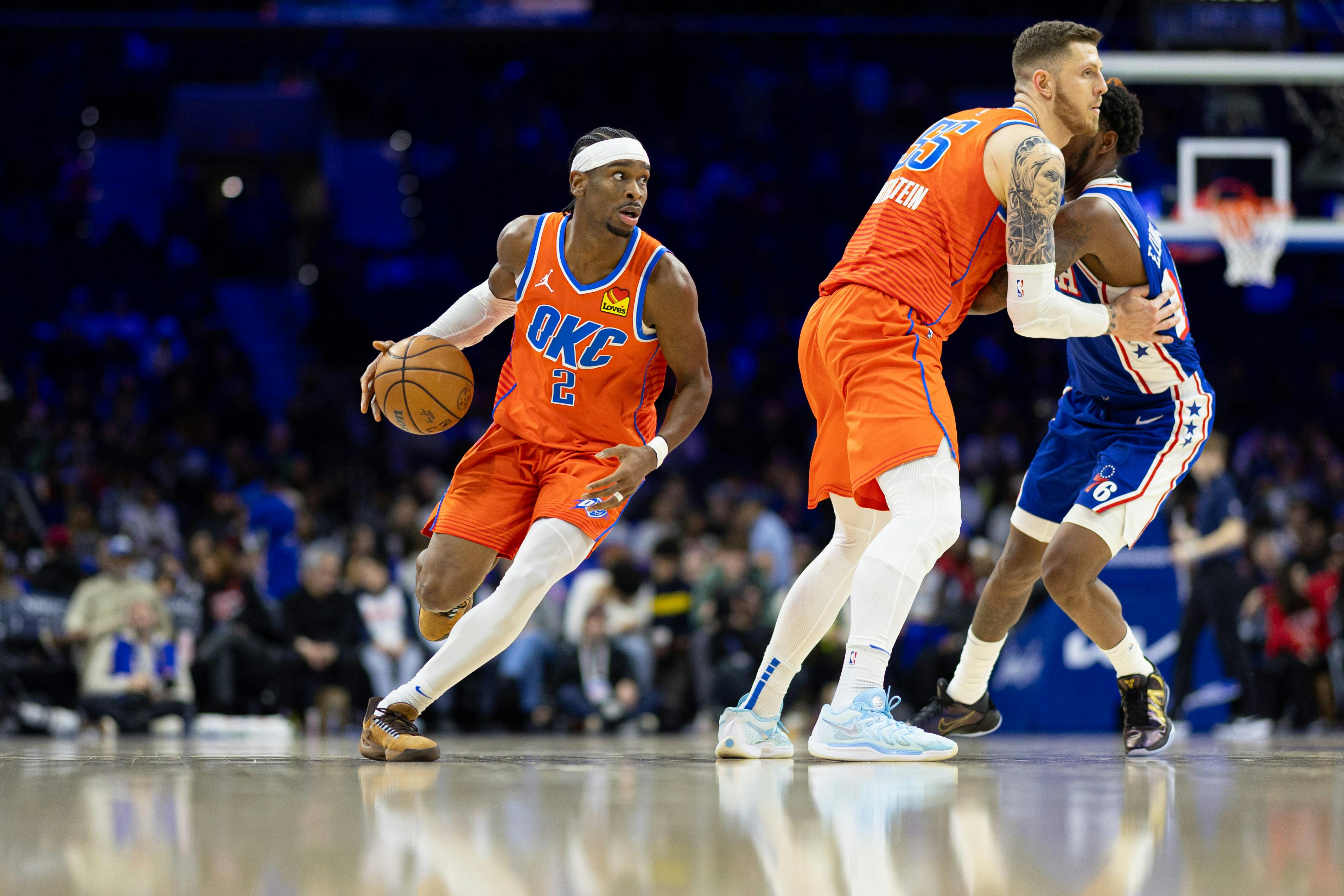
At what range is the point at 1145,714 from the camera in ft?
15.9

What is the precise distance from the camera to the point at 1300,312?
749 inches

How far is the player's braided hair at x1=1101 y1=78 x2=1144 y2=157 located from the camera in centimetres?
475

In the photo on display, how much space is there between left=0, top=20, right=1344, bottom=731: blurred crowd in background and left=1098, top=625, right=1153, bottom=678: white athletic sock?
5085 mm

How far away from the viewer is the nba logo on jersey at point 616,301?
4.67 m

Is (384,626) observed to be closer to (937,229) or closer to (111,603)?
(111,603)

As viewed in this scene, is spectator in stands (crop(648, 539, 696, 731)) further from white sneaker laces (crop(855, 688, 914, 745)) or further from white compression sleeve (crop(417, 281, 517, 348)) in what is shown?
white sneaker laces (crop(855, 688, 914, 745))

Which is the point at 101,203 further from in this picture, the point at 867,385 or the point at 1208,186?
the point at 867,385

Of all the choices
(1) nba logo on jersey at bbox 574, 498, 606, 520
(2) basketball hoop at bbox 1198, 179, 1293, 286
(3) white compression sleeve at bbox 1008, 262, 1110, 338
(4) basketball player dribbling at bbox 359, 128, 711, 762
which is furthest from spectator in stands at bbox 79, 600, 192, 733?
(2) basketball hoop at bbox 1198, 179, 1293, 286

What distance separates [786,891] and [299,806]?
135 cm

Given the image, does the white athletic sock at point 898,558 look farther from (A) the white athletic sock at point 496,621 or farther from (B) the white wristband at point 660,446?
(A) the white athletic sock at point 496,621

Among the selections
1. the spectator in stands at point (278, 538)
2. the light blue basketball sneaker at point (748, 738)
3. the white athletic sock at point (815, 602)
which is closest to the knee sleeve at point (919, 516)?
the white athletic sock at point (815, 602)

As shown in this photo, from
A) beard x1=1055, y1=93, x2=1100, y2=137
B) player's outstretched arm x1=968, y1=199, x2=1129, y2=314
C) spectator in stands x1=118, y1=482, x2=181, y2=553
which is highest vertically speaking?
beard x1=1055, y1=93, x2=1100, y2=137

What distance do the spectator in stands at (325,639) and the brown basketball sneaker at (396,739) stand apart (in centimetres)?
632

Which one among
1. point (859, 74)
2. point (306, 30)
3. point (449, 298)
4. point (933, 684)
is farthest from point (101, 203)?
point (933, 684)
